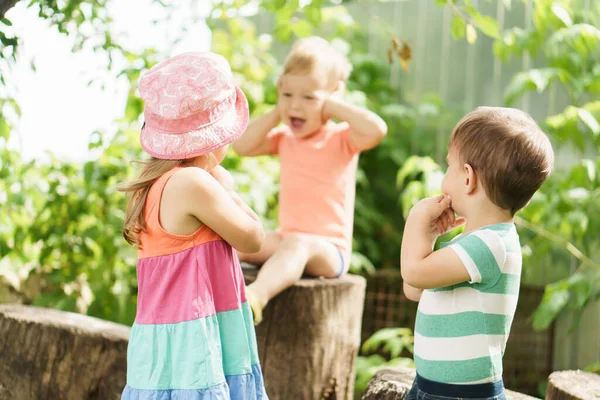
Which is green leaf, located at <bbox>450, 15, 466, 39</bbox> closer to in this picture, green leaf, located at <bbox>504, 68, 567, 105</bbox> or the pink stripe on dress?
green leaf, located at <bbox>504, 68, 567, 105</bbox>

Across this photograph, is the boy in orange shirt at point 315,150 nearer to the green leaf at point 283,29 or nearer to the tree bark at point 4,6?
the green leaf at point 283,29

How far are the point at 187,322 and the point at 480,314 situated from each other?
0.68 m

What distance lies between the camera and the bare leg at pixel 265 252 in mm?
2842

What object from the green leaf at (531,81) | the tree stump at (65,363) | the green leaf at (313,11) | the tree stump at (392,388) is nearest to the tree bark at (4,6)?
the tree stump at (65,363)

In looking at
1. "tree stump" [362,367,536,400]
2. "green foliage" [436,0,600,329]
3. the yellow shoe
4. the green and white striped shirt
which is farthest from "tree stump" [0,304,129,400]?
"green foliage" [436,0,600,329]

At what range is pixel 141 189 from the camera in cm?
184

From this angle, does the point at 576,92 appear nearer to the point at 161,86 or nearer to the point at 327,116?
the point at 327,116

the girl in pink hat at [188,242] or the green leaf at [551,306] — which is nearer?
the girl in pink hat at [188,242]

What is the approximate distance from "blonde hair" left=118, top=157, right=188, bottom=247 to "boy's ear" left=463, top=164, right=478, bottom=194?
2.25ft

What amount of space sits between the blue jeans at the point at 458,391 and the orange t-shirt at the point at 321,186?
119 centimetres

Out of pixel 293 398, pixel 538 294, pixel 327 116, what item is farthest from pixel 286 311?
pixel 538 294

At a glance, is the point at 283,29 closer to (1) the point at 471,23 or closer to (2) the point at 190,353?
(1) the point at 471,23

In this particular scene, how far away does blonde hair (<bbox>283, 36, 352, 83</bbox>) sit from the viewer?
9.20 feet

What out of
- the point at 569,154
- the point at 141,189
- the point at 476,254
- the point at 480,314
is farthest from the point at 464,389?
the point at 569,154
